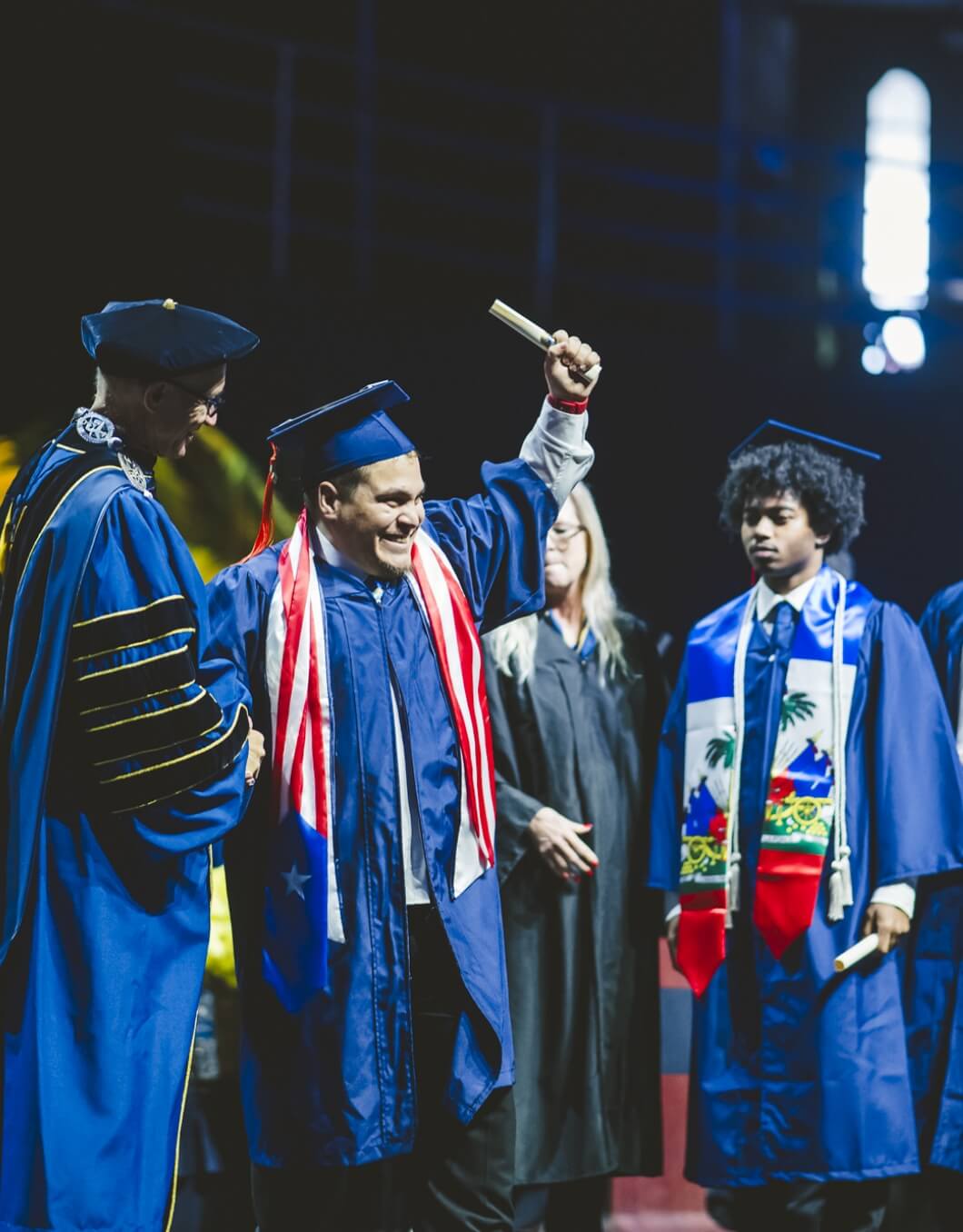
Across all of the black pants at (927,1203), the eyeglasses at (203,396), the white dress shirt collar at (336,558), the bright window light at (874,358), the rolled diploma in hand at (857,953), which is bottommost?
the black pants at (927,1203)

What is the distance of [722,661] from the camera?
365 cm

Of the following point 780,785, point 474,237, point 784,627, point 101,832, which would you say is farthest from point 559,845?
point 474,237

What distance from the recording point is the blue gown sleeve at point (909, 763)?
3.38 meters

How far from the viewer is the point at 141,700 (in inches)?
98.5

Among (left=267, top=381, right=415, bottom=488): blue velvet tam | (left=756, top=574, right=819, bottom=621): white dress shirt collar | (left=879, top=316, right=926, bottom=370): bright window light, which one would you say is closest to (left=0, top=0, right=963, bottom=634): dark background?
(left=879, top=316, right=926, bottom=370): bright window light

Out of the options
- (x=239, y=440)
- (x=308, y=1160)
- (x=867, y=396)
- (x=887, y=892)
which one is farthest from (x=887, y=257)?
(x=308, y=1160)

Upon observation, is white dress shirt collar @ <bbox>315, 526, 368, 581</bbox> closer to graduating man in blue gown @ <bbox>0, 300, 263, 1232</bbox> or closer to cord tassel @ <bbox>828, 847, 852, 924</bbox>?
graduating man in blue gown @ <bbox>0, 300, 263, 1232</bbox>

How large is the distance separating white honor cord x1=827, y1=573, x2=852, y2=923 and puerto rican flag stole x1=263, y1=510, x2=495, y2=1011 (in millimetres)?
888

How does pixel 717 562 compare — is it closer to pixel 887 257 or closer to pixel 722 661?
pixel 722 661

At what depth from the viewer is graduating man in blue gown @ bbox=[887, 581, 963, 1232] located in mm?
3521

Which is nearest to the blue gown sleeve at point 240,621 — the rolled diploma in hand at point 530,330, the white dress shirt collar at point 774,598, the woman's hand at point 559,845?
the rolled diploma in hand at point 530,330

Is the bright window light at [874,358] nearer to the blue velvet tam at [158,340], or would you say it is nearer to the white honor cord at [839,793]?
the white honor cord at [839,793]

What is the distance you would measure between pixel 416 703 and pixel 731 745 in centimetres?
97

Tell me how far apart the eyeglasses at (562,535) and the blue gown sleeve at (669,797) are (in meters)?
0.40
